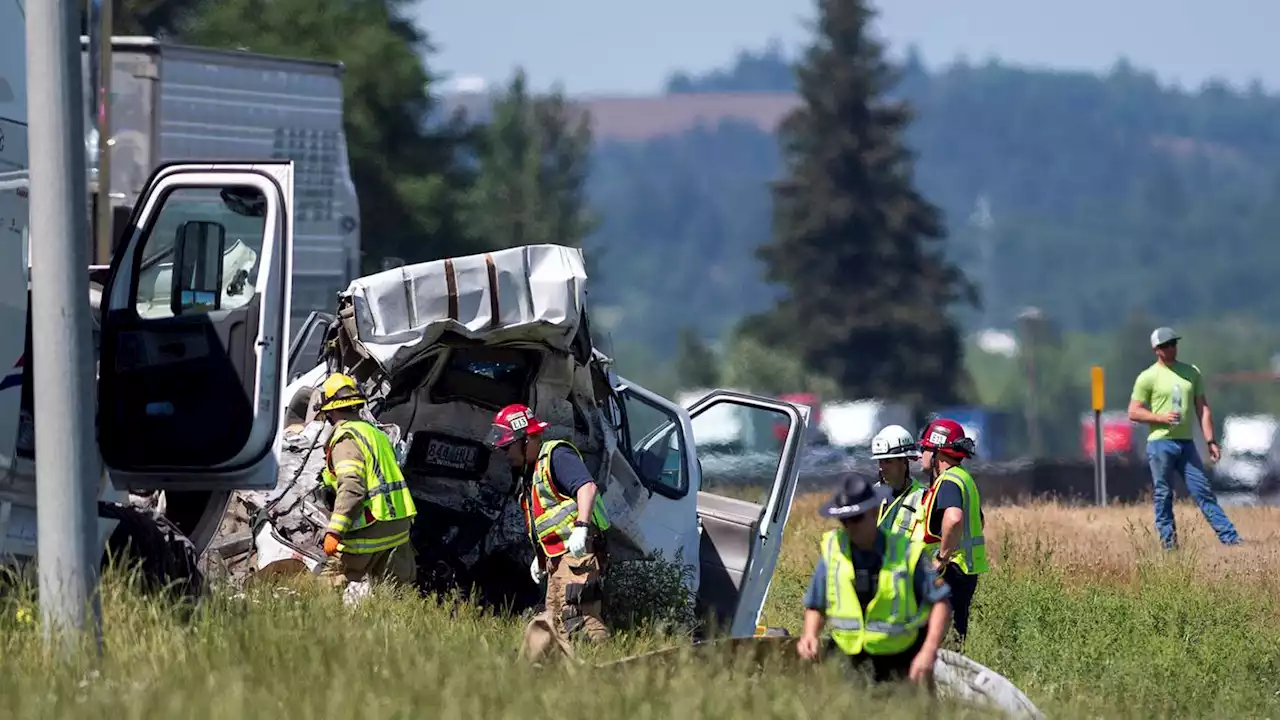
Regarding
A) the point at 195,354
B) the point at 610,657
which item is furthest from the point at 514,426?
the point at 195,354

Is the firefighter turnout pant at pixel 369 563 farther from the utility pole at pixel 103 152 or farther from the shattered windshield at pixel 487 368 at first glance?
the utility pole at pixel 103 152

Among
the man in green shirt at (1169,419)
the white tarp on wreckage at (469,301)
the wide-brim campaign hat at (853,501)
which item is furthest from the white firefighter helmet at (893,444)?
the man in green shirt at (1169,419)

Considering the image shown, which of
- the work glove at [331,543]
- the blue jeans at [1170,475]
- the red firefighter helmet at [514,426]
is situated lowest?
the blue jeans at [1170,475]

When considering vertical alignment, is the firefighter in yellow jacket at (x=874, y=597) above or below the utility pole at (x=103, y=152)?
below

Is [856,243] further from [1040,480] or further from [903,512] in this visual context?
[903,512]

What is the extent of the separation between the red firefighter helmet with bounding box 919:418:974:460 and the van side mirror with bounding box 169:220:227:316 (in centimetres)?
376

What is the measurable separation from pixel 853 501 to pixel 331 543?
3823 mm

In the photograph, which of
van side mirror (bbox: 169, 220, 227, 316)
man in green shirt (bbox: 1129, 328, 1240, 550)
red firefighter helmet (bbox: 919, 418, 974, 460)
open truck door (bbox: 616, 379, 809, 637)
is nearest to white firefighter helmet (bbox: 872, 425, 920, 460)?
red firefighter helmet (bbox: 919, 418, 974, 460)

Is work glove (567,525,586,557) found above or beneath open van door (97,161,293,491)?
beneath

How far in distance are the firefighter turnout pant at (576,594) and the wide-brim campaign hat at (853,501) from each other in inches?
118

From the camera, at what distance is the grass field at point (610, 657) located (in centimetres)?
687

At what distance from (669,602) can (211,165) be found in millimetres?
3723

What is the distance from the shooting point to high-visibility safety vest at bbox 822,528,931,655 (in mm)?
8008

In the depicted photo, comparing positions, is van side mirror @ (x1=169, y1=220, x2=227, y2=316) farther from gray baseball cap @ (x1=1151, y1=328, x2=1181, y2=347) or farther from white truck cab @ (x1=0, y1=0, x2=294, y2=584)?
gray baseball cap @ (x1=1151, y1=328, x2=1181, y2=347)
